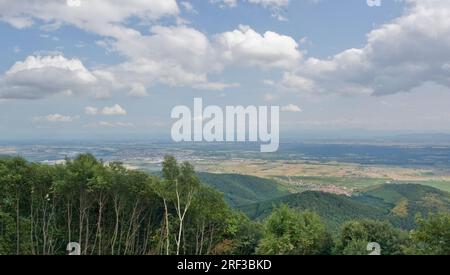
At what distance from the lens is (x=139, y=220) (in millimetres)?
14875

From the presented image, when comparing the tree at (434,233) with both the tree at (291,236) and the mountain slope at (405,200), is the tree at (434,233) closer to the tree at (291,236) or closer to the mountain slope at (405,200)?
the tree at (291,236)

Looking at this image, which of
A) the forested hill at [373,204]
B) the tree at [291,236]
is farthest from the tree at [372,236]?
the forested hill at [373,204]

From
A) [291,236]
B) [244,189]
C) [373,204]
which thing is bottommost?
[373,204]

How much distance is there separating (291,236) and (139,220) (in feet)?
19.7

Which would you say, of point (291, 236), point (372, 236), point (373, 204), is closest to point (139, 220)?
point (291, 236)

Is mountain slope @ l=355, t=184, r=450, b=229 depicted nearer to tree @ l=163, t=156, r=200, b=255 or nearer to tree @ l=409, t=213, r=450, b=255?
tree @ l=409, t=213, r=450, b=255

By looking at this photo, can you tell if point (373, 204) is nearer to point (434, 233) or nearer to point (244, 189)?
point (244, 189)

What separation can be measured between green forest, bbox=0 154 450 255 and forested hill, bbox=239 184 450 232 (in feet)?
58.7

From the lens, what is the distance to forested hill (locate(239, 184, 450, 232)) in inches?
1297

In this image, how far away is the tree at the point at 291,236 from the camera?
39.4ft

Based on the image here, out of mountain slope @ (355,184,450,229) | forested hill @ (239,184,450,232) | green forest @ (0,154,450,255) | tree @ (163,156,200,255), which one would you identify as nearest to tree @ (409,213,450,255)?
green forest @ (0,154,450,255)
